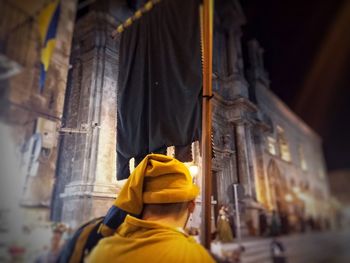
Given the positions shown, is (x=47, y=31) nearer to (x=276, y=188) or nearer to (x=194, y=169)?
(x=194, y=169)

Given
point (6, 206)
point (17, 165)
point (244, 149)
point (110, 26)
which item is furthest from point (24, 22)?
point (244, 149)

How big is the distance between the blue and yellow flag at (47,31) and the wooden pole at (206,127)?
1.09 m

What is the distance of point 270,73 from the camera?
130 inches

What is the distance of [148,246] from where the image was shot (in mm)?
1232

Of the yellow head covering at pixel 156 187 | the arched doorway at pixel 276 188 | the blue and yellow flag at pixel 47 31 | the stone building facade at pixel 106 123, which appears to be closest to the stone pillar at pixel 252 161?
the stone building facade at pixel 106 123

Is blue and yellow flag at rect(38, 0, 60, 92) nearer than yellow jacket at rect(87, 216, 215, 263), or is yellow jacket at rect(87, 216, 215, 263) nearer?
yellow jacket at rect(87, 216, 215, 263)

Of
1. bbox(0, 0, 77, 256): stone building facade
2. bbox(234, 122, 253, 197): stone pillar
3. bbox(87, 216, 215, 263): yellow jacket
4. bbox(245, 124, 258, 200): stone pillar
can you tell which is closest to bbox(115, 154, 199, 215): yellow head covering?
bbox(87, 216, 215, 263): yellow jacket

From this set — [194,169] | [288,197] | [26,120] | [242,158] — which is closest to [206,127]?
[194,169]

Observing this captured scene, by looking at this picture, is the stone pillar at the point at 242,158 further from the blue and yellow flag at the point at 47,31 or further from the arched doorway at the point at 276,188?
the blue and yellow flag at the point at 47,31

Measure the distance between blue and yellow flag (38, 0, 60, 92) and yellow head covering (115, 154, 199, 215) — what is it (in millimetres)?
944

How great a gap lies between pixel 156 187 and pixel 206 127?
558 mm

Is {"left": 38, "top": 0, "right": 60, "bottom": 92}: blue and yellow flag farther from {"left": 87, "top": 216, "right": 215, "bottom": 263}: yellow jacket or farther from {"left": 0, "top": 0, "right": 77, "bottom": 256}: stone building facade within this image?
{"left": 87, "top": 216, "right": 215, "bottom": 263}: yellow jacket

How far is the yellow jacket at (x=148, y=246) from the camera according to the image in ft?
3.97

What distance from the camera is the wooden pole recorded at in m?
1.71
